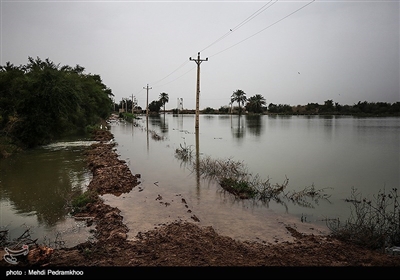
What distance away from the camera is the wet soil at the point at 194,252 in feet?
13.1

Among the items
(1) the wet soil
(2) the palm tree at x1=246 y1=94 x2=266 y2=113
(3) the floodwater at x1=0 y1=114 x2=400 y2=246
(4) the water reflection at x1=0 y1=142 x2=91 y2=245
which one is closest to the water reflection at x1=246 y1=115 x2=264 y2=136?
(3) the floodwater at x1=0 y1=114 x2=400 y2=246

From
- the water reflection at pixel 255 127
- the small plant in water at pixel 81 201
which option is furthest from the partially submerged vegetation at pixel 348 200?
the water reflection at pixel 255 127

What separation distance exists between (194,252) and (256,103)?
114675 mm

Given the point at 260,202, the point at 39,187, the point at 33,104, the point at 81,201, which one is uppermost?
the point at 33,104

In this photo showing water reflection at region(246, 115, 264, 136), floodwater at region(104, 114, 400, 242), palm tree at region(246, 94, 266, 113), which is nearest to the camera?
floodwater at region(104, 114, 400, 242)

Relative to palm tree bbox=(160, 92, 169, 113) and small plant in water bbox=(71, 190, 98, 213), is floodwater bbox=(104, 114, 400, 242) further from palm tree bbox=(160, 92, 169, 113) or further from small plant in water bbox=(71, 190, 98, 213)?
palm tree bbox=(160, 92, 169, 113)

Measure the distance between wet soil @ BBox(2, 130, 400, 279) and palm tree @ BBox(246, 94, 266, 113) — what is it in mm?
113096

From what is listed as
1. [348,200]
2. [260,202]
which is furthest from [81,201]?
[348,200]

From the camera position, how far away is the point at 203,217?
22.3 feet

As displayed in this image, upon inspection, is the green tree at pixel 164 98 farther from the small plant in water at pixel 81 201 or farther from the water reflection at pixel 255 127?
the small plant in water at pixel 81 201

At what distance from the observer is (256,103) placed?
11500cm

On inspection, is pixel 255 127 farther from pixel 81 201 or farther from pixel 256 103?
pixel 256 103

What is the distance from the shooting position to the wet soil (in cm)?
400

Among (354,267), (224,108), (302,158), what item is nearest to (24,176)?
(354,267)
